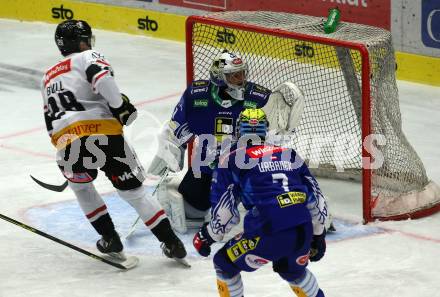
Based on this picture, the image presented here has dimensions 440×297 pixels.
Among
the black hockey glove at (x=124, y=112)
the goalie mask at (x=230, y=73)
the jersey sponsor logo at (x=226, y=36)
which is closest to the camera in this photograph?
the black hockey glove at (x=124, y=112)

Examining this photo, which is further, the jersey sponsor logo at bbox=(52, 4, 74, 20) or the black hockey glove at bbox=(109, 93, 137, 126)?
the jersey sponsor logo at bbox=(52, 4, 74, 20)

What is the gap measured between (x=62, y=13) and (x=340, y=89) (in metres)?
4.90

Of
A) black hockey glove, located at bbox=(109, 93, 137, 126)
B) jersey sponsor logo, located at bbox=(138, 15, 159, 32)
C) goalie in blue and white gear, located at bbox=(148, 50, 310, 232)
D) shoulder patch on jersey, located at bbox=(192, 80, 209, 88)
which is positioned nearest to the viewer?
black hockey glove, located at bbox=(109, 93, 137, 126)

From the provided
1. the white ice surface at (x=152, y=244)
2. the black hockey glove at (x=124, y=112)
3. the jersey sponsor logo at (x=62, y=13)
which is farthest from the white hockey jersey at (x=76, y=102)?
the jersey sponsor logo at (x=62, y=13)

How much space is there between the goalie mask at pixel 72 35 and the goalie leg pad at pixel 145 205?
865 millimetres

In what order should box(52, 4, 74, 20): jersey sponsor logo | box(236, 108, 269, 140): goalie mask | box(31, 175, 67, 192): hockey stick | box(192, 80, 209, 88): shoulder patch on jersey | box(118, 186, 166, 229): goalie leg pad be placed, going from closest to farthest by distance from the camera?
box(236, 108, 269, 140): goalie mask, box(118, 186, 166, 229): goalie leg pad, box(192, 80, 209, 88): shoulder patch on jersey, box(31, 175, 67, 192): hockey stick, box(52, 4, 74, 20): jersey sponsor logo

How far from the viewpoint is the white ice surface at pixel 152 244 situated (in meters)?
6.37

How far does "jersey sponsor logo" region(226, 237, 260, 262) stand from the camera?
525cm

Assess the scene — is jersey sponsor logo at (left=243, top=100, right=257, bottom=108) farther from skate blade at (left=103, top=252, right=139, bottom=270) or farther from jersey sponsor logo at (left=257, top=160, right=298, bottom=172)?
jersey sponsor logo at (left=257, top=160, right=298, bottom=172)

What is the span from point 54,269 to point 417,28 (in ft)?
15.7

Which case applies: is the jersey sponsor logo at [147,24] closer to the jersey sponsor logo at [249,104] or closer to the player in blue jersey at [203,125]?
the player in blue jersey at [203,125]

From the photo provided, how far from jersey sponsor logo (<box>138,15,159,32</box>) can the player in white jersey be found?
5.74 metres

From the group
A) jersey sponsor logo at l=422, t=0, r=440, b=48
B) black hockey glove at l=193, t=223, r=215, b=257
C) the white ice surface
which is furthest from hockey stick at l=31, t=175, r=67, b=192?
jersey sponsor logo at l=422, t=0, r=440, b=48

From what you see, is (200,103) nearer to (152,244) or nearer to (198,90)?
(198,90)
